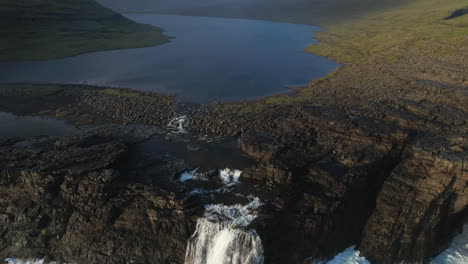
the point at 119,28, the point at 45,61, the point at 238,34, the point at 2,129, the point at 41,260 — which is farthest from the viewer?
the point at 238,34

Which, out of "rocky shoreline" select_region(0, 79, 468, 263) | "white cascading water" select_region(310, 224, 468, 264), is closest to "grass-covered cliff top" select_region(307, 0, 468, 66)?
"rocky shoreline" select_region(0, 79, 468, 263)

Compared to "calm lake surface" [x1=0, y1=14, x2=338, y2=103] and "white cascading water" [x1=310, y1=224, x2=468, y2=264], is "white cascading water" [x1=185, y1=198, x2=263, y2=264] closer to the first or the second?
"white cascading water" [x1=310, y1=224, x2=468, y2=264]

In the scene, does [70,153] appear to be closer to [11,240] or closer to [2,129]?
[11,240]

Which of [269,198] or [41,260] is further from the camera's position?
[269,198]

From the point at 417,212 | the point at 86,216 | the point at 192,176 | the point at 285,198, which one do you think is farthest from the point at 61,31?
the point at 417,212

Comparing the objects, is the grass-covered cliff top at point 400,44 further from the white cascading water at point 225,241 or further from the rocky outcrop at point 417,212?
the white cascading water at point 225,241

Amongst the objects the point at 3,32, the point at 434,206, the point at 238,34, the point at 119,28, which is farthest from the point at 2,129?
the point at 238,34

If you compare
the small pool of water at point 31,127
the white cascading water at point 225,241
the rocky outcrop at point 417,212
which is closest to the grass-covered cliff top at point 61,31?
the small pool of water at point 31,127

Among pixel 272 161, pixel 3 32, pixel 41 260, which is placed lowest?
pixel 41 260
